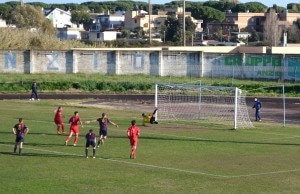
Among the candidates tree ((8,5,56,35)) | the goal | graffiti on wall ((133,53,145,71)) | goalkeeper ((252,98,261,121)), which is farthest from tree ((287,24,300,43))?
goalkeeper ((252,98,261,121))

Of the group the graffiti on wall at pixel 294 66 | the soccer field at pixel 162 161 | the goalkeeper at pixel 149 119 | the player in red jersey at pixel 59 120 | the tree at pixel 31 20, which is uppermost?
the tree at pixel 31 20

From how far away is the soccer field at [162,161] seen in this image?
28.8m

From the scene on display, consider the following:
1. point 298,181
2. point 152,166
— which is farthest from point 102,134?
point 298,181

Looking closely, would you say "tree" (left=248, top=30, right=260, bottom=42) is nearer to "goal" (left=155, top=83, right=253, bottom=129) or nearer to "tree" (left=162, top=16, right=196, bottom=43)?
"tree" (left=162, top=16, right=196, bottom=43)

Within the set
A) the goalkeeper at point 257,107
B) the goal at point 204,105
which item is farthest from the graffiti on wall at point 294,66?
the goalkeeper at point 257,107

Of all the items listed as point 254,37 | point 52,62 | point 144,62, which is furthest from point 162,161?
point 254,37

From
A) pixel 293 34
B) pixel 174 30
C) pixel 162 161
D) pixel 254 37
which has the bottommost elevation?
pixel 162 161

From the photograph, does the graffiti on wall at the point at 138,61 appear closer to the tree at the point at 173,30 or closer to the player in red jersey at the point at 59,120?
the player in red jersey at the point at 59,120

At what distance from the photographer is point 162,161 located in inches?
1382

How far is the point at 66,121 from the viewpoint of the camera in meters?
52.0

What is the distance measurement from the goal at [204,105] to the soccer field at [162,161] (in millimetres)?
2292

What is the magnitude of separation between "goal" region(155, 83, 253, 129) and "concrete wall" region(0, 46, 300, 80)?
14564 millimetres

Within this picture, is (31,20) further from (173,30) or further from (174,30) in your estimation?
(173,30)

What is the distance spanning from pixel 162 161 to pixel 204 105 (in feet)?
97.4
